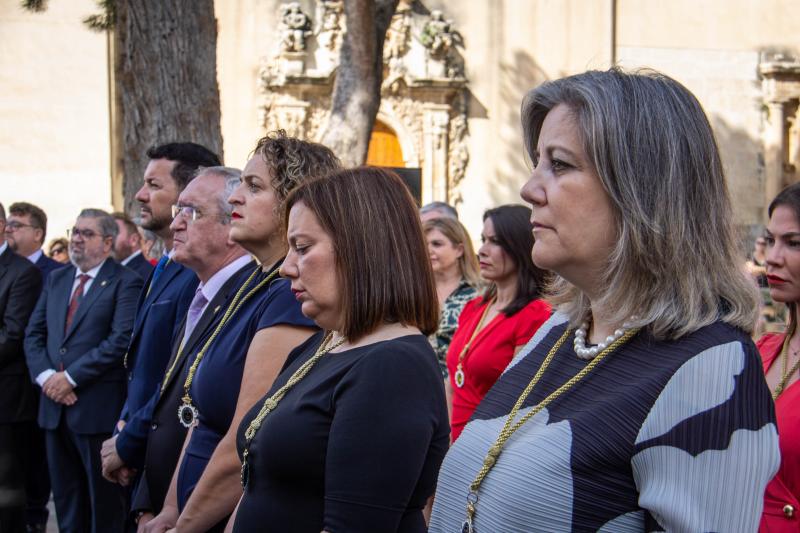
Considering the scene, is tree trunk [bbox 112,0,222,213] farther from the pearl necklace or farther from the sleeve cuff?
the pearl necklace

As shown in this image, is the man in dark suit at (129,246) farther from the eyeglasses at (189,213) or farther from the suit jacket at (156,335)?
the eyeglasses at (189,213)

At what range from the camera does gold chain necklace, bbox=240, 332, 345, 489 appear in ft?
8.71

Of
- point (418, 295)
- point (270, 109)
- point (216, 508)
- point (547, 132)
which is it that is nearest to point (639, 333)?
point (547, 132)

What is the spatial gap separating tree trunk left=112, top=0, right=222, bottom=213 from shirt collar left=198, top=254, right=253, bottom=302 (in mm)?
3222

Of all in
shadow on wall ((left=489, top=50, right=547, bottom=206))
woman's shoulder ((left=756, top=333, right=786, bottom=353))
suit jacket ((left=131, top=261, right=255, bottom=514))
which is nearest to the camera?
woman's shoulder ((left=756, top=333, right=786, bottom=353))

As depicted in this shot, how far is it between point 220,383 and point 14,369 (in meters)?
4.51

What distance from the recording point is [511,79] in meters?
19.1

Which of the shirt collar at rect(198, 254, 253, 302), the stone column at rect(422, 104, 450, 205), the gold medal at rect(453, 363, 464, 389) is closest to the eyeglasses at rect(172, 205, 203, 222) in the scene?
the shirt collar at rect(198, 254, 253, 302)

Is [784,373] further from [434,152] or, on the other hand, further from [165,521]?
[434,152]

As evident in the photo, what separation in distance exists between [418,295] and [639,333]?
87 centimetres

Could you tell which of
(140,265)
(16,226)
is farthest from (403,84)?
(140,265)

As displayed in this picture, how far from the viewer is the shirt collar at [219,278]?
13.4 feet

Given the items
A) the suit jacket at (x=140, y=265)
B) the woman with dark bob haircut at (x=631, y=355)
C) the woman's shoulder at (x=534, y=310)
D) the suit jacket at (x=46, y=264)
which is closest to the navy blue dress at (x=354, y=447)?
the woman with dark bob haircut at (x=631, y=355)

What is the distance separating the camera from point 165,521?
3.57m
